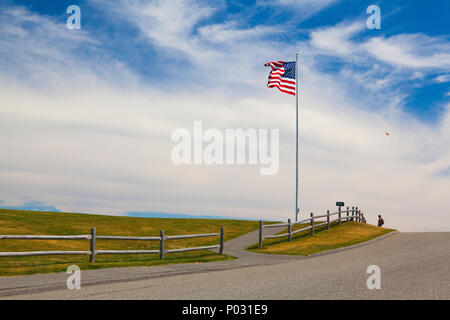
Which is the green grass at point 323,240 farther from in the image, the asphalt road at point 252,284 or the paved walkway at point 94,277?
the asphalt road at point 252,284

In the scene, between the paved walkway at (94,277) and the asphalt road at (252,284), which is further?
the paved walkway at (94,277)

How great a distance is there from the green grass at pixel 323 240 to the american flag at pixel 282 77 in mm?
10625

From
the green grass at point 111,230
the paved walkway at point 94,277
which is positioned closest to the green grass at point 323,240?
the green grass at point 111,230

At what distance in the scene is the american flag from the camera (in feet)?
107

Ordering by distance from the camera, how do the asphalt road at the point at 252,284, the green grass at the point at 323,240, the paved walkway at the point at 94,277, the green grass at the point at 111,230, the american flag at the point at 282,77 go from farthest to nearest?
the american flag at the point at 282,77 → the green grass at the point at 323,240 → the green grass at the point at 111,230 → the paved walkway at the point at 94,277 → the asphalt road at the point at 252,284

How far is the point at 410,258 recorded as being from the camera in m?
17.1

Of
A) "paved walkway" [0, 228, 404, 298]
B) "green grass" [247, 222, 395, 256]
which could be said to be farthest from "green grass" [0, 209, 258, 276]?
"green grass" [247, 222, 395, 256]

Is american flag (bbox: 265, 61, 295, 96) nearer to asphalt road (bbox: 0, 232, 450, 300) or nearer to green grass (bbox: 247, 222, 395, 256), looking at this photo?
green grass (bbox: 247, 222, 395, 256)

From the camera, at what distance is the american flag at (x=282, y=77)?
32594 millimetres

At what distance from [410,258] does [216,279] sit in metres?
9.19

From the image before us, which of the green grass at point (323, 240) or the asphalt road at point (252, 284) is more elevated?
the green grass at point (323, 240)
